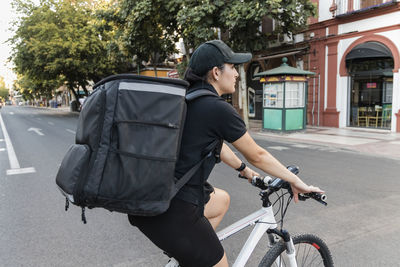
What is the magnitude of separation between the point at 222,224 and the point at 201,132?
8.49 ft

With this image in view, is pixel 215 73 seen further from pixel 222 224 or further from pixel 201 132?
pixel 222 224

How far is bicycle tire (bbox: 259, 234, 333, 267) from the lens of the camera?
6.45 ft

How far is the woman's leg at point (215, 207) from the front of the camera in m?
2.07

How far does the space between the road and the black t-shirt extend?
64.6 inches

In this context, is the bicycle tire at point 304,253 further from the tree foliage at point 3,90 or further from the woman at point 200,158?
the tree foliage at point 3,90

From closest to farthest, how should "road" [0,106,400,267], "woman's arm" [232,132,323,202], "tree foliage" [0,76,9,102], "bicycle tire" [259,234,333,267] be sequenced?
"woman's arm" [232,132,323,202]
"bicycle tire" [259,234,333,267]
"road" [0,106,400,267]
"tree foliage" [0,76,9,102]

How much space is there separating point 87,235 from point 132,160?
2.67 m

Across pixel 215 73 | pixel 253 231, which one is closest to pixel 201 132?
pixel 215 73

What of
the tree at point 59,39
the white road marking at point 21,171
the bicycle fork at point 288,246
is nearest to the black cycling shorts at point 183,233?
the bicycle fork at point 288,246

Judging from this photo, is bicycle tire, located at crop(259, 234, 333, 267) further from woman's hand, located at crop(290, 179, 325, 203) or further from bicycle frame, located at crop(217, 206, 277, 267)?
woman's hand, located at crop(290, 179, 325, 203)

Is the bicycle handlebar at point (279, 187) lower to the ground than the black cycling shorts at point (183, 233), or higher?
higher

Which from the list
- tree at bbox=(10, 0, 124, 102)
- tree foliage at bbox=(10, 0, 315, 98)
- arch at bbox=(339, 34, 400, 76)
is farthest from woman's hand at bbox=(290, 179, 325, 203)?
tree at bbox=(10, 0, 124, 102)

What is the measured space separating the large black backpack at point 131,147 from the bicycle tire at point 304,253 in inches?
33.1

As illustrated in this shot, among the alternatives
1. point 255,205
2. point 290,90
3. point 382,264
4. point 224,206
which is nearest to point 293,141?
point 290,90
